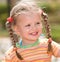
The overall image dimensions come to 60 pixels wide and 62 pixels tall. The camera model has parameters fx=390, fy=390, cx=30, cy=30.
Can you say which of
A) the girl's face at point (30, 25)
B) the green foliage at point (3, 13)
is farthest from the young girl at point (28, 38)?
the green foliage at point (3, 13)

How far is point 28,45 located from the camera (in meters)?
4.68

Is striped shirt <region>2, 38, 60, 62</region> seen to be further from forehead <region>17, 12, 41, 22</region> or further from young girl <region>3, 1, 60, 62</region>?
forehead <region>17, 12, 41, 22</region>

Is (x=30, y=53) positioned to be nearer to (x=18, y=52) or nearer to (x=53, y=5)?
(x=18, y=52)

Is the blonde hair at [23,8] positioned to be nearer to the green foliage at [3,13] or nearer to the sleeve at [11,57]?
the sleeve at [11,57]

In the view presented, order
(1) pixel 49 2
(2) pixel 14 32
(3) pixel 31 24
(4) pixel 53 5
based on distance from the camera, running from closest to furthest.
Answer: (3) pixel 31 24 < (2) pixel 14 32 < (4) pixel 53 5 < (1) pixel 49 2

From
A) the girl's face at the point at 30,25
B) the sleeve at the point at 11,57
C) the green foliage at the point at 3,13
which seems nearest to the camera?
the girl's face at the point at 30,25

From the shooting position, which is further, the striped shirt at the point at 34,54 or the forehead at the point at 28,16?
the striped shirt at the point at 34,54

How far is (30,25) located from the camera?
14.9 feet

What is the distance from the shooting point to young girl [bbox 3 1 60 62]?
457cm

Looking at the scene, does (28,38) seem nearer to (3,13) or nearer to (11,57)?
(11,57)

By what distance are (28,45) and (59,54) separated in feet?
1.27

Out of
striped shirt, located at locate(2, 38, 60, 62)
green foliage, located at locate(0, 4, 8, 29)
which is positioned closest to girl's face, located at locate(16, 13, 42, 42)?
striped shirt, located at locate(2, 38, 60, 62)

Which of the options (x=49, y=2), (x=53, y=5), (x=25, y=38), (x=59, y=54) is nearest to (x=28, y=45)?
(x=25, y=38)

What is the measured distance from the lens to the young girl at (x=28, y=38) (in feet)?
15.0
